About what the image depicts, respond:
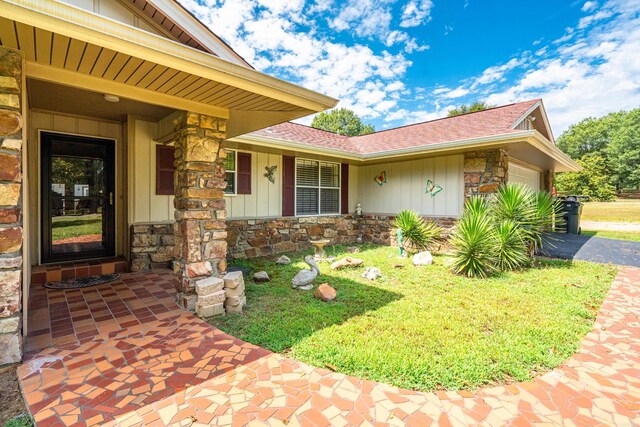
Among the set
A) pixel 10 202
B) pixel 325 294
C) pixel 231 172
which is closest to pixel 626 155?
pixel 231 172

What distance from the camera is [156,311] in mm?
3543

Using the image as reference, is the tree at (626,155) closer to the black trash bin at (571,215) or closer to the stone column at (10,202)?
the black trash bin at (571,215)

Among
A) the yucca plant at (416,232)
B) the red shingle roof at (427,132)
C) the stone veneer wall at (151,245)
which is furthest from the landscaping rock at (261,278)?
the yucca plant at (416,232)

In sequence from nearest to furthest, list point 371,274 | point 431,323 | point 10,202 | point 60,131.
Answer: point 10,202 → point 431,323 → point 60,131 → point 371,274

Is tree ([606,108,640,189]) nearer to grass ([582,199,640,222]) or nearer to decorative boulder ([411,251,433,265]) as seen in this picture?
grass ([582,199,640,222])

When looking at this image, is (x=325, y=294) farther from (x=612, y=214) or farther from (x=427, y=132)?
(x=612, y=214)

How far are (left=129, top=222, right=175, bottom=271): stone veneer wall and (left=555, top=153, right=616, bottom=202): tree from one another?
→ 110 feet

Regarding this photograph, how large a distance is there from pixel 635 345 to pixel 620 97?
4928 centimetres

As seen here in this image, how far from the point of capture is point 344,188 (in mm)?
9164

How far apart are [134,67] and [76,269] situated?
3.79 meters

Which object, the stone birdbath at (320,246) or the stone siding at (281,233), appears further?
the stone siding at (281,233)

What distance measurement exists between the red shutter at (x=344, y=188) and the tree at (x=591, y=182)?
2829 centimetres

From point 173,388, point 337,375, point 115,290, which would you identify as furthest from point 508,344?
point 115,290

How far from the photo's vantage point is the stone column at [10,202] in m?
2.29
